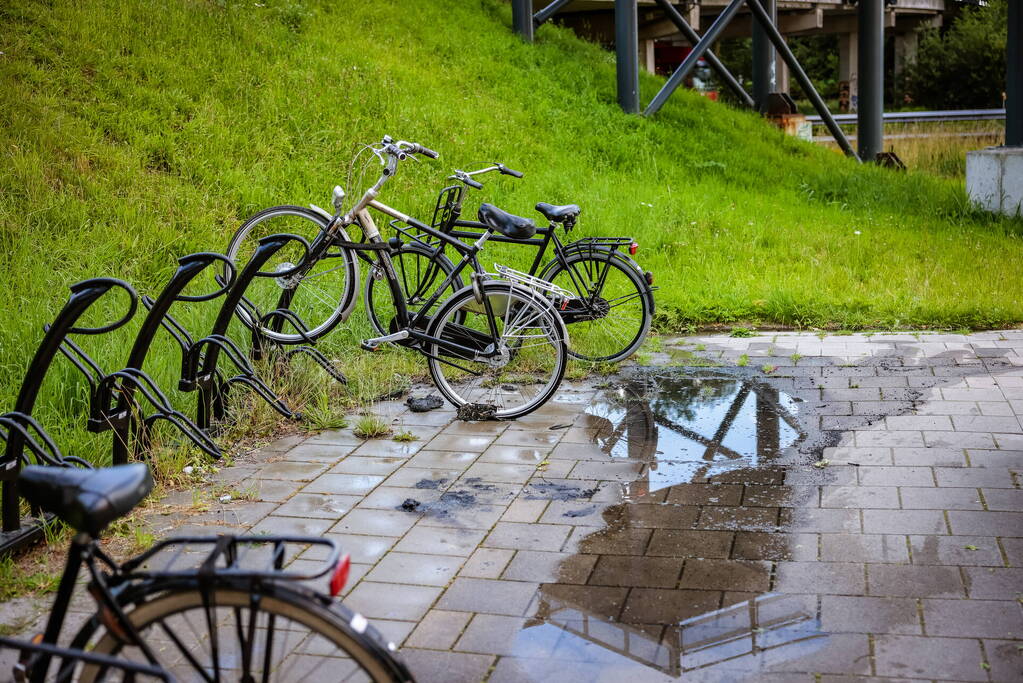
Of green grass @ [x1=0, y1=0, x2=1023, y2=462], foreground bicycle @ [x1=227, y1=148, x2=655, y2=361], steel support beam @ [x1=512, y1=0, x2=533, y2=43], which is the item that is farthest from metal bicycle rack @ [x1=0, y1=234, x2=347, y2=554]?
steel support beam @ [x1=512, y1=0, x2=533, y2=43]

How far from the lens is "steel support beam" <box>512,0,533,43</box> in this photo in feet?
55.2

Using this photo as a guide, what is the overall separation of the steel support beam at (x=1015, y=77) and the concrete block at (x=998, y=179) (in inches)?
8.1

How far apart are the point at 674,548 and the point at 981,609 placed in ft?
3.91

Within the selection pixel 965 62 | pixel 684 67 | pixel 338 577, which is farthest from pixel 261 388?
pixel 965 62

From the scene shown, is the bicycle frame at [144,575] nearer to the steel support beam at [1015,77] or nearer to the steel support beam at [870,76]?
the steel support beam at [1015,77]

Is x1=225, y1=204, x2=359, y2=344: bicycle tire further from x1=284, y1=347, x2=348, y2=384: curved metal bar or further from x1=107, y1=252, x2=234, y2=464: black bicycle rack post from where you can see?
x1=107, y1=252, x2=234, y2=464: black bicycle rack post

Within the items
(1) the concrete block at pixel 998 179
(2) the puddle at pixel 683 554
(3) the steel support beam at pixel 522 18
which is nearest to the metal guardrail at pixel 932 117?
(3) the steel support beam at pixel 522 18

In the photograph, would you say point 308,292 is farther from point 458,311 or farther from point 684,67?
point 684,67

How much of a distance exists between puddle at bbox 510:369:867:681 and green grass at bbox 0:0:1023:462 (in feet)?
6.51

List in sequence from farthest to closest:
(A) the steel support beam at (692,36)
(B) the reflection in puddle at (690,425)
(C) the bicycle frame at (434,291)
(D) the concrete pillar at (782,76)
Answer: (D) the concrete pillar at (782,76), (A) the steel support beam at (692,36), (C) the bicycle frame at (434,291), (B) the reflection in puddle at (690,425)

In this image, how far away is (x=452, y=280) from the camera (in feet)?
23.0

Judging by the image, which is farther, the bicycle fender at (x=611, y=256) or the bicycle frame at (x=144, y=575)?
the bicycle fender at (x=611, y=256)

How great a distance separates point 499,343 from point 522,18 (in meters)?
11.5

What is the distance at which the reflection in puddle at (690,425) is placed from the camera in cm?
554
